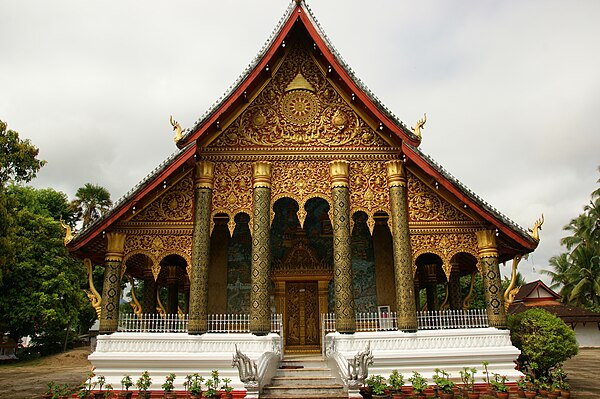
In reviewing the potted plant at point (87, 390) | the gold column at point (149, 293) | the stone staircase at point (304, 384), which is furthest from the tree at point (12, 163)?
the stone staircase at point (304, 384)

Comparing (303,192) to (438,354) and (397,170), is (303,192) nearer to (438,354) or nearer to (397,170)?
(397,170)

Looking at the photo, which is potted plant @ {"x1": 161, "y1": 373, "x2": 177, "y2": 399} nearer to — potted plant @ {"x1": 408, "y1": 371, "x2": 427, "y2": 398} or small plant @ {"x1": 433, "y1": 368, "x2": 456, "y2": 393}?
potted plant @ {"x1": 408, "y1": 371, "x2": 427, "y2": 398}

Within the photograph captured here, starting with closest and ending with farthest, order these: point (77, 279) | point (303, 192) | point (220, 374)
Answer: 1. point (220, 374)
2. point (303, 192)
3. point (77, 279)

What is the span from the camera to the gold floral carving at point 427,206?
10.9m

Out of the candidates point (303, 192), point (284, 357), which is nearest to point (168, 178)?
point (303, 192)

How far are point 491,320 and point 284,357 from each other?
4.87m

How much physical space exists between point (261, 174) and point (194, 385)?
4.71 meters

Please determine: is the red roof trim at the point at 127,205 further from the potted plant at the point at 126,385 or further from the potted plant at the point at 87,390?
the potted plant at the point at 126,385

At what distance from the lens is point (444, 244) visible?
10.8 m

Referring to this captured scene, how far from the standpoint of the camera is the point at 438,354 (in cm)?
977

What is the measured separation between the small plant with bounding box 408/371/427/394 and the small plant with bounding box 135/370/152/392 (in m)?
5.21

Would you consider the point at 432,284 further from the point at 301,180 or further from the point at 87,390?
the point at 87,390

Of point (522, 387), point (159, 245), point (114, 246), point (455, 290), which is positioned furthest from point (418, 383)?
point (114, 246)

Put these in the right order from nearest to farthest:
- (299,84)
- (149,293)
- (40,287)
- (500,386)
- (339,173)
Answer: (500,386) → (339,173) → (299,84) → (149,293) → (40,287)
